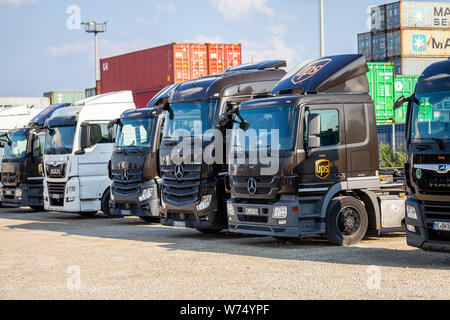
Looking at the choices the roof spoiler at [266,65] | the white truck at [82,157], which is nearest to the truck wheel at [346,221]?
the roof spoiler at [266,65]

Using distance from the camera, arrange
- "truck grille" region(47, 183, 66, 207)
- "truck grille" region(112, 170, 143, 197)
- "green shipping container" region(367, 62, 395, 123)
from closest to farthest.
A: 1. "truck grille" region(112, 170, 143, 197)
2. "truck grille" region(47, 183, 66, 207)
3. "green shipping container" region(367, 62, 395, 123)

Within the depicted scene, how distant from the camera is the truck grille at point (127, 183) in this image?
54.1 feet

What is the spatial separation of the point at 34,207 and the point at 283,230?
14.0 meters

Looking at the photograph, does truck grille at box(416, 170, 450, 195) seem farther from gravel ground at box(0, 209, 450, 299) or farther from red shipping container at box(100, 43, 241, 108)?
red shipping container at box(100, 43, 241, 108)

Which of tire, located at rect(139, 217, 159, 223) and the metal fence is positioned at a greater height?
the metal fence

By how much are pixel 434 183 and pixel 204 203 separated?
503cm

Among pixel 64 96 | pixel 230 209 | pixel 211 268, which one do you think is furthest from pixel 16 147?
pixel 64 96

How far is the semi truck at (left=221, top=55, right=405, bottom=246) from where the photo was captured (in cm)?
1154

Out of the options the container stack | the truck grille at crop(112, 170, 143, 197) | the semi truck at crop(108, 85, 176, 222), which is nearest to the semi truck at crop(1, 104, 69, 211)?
the semi truck at crop(108, 85, 176, 222)

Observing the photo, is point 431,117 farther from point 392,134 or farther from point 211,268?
point 392,134

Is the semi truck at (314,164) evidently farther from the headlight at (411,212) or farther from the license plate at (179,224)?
the headlight at (411,212)

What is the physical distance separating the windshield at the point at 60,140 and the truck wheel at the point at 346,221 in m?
9.34

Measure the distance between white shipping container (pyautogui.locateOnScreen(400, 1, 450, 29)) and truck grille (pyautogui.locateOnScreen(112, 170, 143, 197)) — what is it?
78.2 feet

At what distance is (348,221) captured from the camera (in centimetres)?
1206
